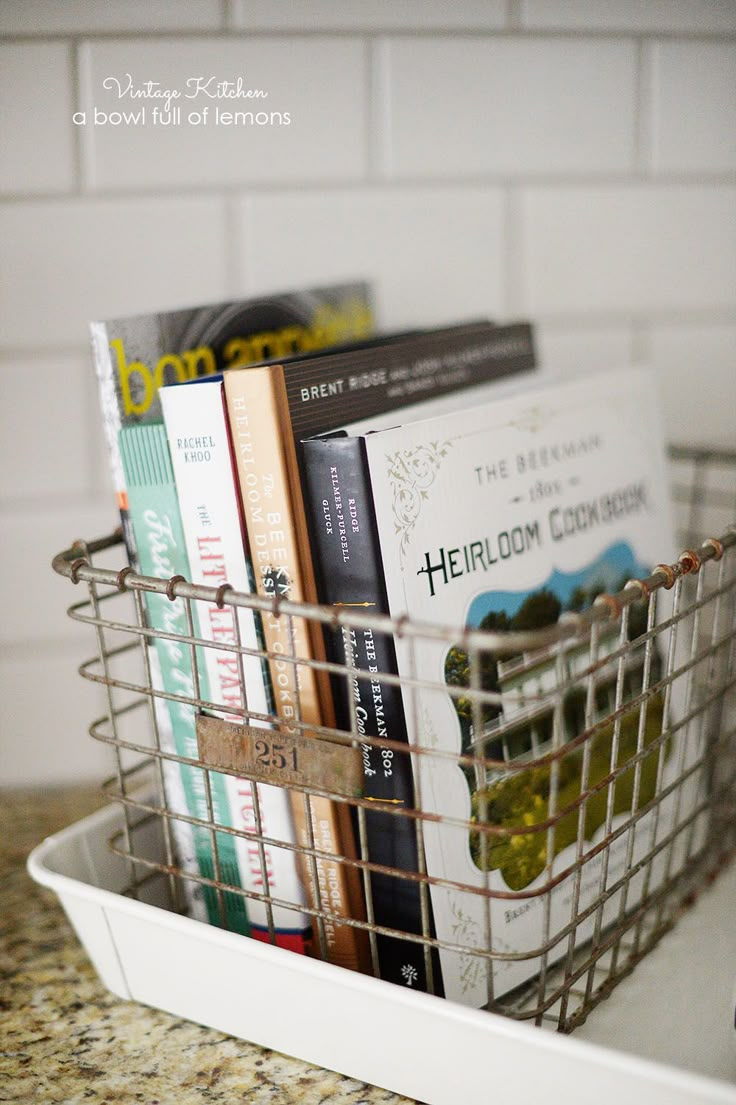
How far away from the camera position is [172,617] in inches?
19.4

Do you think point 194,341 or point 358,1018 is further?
point 194,341

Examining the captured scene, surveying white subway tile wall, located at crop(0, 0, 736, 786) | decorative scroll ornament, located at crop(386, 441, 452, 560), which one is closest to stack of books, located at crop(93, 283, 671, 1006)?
decorative scroll ornament, located at crop(386, 441, 452, 560)

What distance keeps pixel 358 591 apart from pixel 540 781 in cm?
14

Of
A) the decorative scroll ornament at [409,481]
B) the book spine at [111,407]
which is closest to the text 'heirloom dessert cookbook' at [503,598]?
the decorative scroll ornament at [409,481]

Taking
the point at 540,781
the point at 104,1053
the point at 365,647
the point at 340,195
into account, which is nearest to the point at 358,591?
the point at 365,647

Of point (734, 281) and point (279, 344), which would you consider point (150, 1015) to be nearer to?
point (279, 344)

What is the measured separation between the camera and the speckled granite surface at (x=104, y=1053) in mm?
447

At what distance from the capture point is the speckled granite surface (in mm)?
447

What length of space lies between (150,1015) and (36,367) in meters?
0.44

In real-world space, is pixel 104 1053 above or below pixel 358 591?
below

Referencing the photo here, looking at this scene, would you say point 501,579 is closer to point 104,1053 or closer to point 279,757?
point 279,757

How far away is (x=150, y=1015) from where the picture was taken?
1.66ft

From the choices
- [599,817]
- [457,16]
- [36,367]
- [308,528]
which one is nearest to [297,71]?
[457,16]

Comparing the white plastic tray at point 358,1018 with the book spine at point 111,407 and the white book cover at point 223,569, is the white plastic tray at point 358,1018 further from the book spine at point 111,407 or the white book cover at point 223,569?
the book spine at point 111,407
